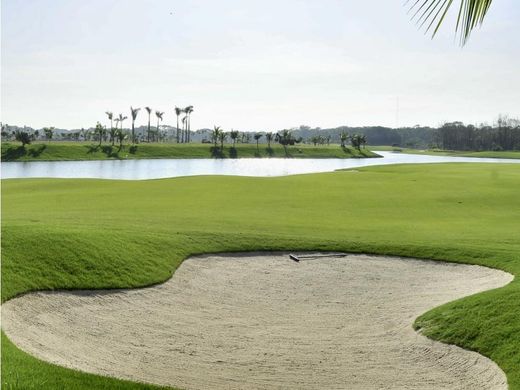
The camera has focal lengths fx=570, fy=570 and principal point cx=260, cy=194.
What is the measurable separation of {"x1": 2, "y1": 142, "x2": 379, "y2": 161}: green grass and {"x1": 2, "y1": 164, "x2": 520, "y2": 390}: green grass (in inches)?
3082

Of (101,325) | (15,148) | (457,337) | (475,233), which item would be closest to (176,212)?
(475,233)

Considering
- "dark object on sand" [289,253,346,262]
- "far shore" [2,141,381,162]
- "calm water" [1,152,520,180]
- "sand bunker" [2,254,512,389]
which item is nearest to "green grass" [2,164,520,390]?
"dark object on sand" [289,253,346,262]

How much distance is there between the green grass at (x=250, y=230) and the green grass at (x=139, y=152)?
7827cm

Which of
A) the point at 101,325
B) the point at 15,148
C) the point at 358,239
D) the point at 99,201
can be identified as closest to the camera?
the point at 101,325

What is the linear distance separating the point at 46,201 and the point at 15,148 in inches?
3790

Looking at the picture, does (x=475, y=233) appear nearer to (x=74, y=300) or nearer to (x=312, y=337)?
(x=312, y=337)

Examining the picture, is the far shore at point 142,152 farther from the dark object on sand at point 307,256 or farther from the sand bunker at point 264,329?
the sand bunker at point 264,329

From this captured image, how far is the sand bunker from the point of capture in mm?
10266

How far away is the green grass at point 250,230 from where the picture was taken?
40.4 ft

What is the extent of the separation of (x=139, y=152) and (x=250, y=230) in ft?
385

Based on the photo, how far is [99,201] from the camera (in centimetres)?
3170

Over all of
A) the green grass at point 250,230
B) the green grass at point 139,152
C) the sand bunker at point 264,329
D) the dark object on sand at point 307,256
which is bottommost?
the sand bunker at point 264,329

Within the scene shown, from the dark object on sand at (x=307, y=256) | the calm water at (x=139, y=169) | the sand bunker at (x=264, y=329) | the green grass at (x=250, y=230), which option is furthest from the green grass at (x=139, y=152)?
the sand bunker at (x=264, y=329)

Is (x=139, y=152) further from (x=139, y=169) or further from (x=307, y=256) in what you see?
(x=307, y=256)
